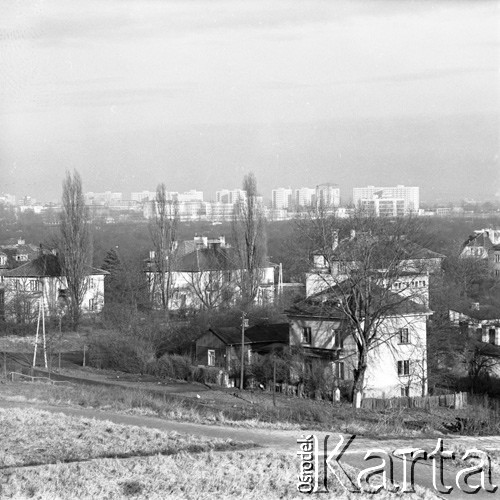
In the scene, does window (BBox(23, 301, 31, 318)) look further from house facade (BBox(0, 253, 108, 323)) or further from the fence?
the fence

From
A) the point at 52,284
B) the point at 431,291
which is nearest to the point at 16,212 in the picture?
the point at 52,284

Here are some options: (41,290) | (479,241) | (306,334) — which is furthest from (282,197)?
(306,334)

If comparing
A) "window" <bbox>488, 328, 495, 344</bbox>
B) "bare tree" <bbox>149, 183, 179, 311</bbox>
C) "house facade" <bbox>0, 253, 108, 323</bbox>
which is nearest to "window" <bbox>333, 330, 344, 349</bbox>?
"window" <bbox>488, 328, 495, 344</bbox>

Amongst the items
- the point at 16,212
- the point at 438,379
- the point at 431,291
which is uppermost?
the point at 16,212

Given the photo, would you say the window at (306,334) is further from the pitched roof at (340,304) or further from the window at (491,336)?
the window at (491,336)

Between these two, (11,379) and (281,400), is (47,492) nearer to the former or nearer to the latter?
(281,400)

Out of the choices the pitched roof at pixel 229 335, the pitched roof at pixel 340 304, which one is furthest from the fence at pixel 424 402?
the pitched roof at pixel 229 335

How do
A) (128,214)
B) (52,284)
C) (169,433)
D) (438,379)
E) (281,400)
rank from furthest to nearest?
(128,214) → (52,284) → (438,379) → (281,400) → (169,433)

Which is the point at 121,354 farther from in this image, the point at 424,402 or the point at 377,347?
the point at 424,402
